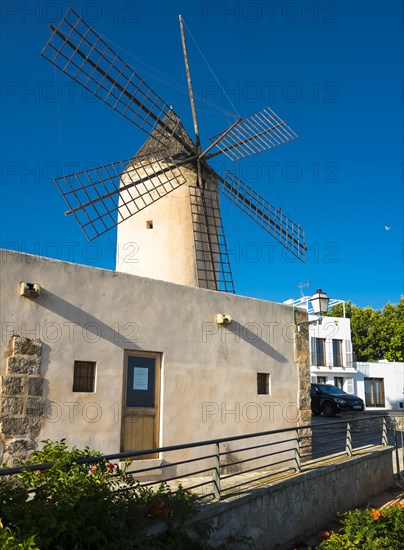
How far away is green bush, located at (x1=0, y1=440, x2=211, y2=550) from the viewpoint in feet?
13.0

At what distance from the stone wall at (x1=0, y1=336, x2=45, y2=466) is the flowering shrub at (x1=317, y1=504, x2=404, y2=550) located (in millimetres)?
3963

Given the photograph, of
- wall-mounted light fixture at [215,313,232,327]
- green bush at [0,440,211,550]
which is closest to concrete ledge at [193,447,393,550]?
green bush at [0,440,211,550]

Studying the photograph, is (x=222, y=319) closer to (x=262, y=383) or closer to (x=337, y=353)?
(x=262, y=383)

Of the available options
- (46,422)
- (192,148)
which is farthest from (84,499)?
(192,148)

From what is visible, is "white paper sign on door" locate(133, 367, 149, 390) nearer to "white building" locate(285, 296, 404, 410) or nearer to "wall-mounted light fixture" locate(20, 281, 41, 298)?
"wall-mounted light fixture" locate(20, 281, 41, 298)

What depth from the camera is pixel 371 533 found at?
22.7 feet

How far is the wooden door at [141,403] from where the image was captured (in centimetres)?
797

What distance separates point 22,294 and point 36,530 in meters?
3.65

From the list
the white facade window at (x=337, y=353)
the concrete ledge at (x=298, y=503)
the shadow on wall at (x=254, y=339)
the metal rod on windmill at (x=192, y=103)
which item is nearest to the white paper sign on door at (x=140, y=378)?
the shadow on wall at (x=254, y=339)

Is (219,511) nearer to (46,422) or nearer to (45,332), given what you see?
(46,422)

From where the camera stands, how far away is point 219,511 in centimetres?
608

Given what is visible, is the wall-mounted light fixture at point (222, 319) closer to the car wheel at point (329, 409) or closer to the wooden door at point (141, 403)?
the wooden door at point (141, 403)

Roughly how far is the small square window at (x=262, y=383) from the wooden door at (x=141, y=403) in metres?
2.24

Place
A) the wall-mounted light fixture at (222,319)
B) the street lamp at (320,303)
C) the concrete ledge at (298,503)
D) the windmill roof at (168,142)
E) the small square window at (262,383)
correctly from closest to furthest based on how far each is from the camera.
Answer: the concrete ledge at (298,503)
the wall-mounted light fixture at (222,319)
the small square window at (262,383)
the street lamp at (320,303)
the windmill roof at (168,142)
